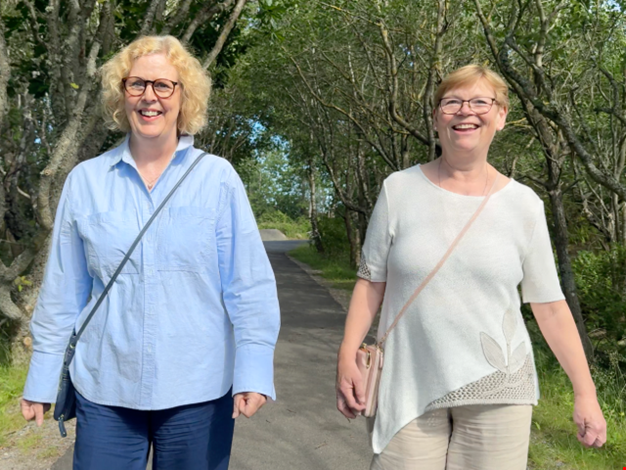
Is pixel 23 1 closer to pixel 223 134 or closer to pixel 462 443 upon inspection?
pixel 462 443

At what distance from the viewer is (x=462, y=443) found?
2350 mm

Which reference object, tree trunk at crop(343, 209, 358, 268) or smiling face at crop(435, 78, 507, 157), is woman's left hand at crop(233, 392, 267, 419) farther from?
tree trunk at crop(343, 209, 358, 268)

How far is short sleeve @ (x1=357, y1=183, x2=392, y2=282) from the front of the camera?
8.11 feet

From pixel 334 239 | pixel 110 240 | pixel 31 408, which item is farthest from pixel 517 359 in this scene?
pixel 334 239

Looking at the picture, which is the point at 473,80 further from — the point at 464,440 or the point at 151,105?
the point at 464,440

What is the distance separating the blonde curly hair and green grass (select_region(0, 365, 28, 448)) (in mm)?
3368

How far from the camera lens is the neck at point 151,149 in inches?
96.2

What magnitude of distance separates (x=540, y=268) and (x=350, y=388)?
0.77m

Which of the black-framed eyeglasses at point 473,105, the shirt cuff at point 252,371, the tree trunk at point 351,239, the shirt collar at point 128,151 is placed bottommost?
the tree trunk at point 351,239

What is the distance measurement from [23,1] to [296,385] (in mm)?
4628

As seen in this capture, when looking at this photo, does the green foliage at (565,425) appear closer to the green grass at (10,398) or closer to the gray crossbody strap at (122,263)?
the gray crossbody strap at (122,263)

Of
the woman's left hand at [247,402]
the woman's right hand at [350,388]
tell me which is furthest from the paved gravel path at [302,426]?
the woman's left hand at [247,402]

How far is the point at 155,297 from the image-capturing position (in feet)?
7.47

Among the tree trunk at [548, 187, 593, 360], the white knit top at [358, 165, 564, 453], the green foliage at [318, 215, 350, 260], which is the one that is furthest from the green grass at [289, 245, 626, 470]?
the green foliage at [318, 215, 350, 260]
